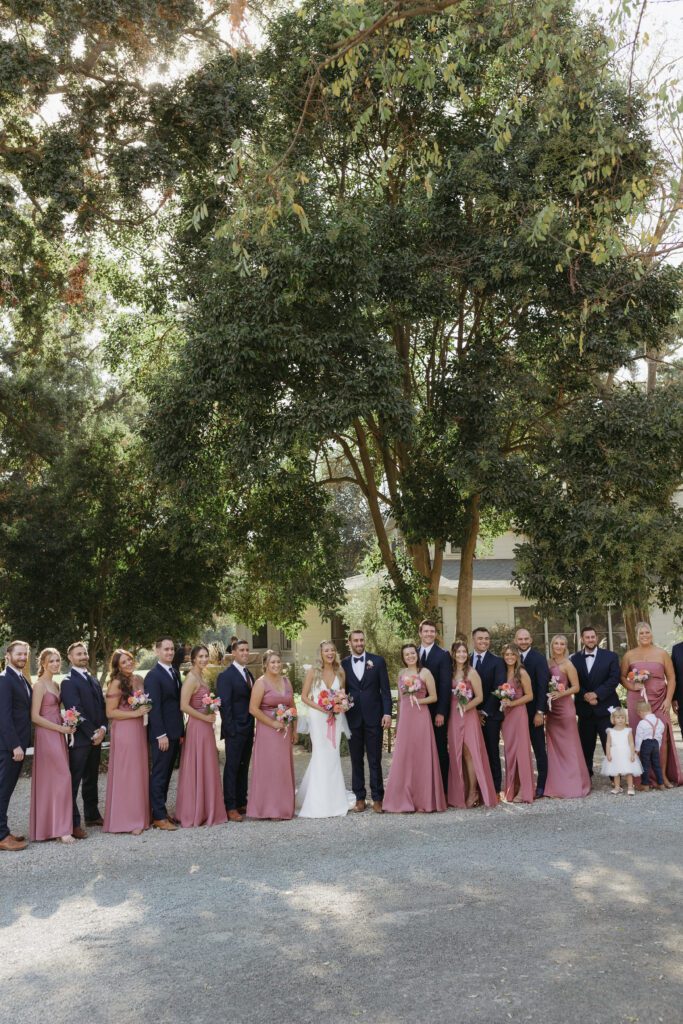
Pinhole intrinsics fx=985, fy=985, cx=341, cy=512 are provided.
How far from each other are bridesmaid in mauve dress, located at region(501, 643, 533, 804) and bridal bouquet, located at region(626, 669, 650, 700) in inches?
62.8

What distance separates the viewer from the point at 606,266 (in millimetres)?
14391

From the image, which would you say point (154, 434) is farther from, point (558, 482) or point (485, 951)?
point (485, 951)

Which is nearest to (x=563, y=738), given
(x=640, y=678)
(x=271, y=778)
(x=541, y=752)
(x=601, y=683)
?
(x=541, y=752)

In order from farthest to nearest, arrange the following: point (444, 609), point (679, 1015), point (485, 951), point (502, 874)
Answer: point (444, 609)
point (502, 874)
point (485, 951)
point (679, 1015)

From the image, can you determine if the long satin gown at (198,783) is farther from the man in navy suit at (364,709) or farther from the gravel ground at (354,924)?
the man in navy suit at (364,709)

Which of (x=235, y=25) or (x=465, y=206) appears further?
(x=235, y=25)

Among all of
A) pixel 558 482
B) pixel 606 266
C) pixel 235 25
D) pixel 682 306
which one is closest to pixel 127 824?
pixel 558 482

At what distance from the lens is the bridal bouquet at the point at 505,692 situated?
11.6 meters

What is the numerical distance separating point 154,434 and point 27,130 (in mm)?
5903

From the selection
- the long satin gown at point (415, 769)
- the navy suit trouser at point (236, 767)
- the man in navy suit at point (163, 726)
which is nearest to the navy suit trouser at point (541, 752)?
the long satin gown at point (415, 769)

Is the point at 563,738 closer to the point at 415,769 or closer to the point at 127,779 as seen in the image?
the point at 415,769

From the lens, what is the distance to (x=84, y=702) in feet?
35.3

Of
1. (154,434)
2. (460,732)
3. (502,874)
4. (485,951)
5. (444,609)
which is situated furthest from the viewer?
(444,609)

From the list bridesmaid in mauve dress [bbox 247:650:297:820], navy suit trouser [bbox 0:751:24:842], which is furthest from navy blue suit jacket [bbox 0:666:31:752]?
bridesmaid in mauve dress [bbox 247:650:297:820]
